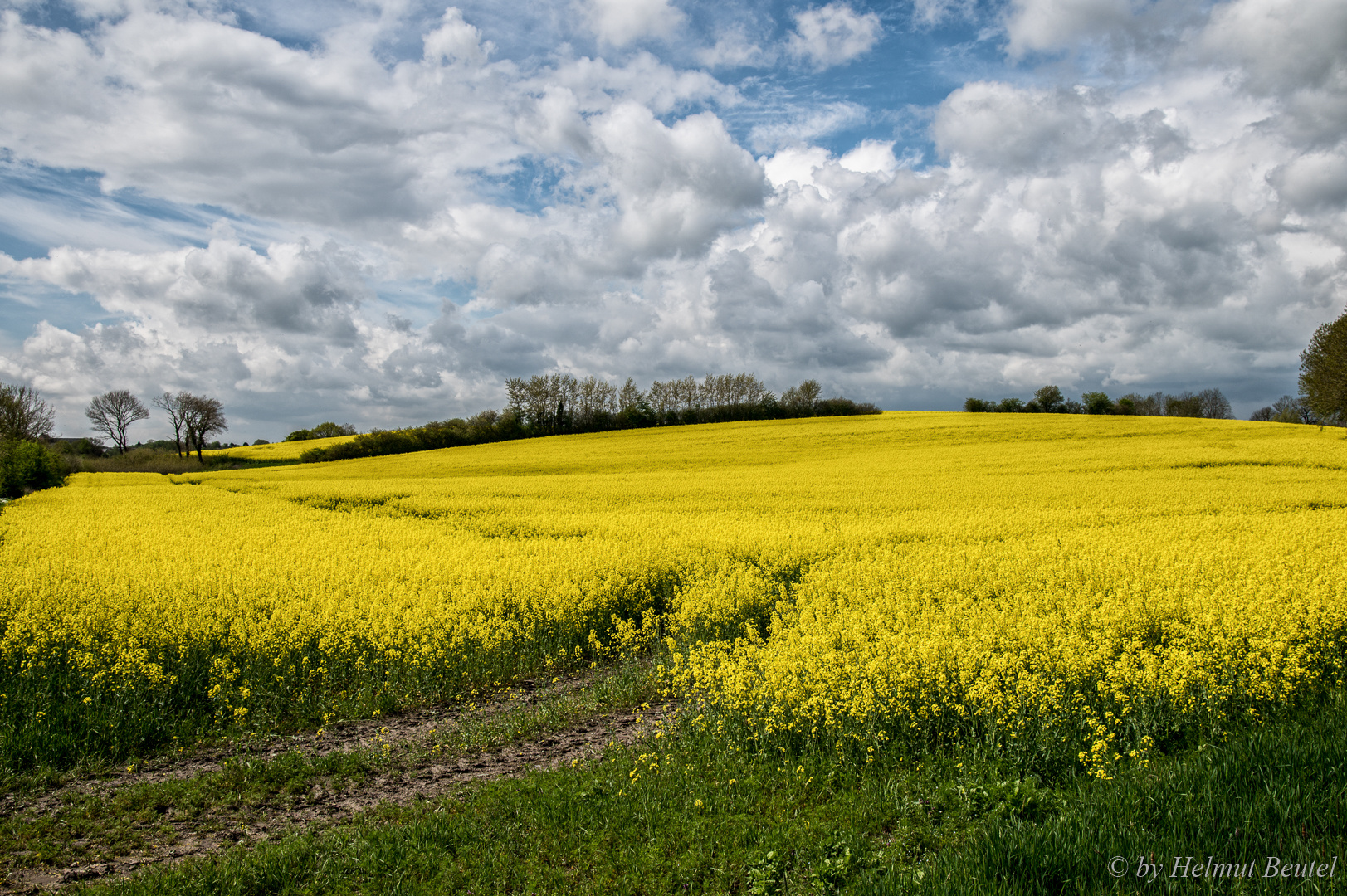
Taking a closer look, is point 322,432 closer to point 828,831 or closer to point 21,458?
point 21,458

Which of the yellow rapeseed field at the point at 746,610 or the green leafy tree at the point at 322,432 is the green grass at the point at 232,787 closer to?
the yellow rapeseed field at the point at 746,610

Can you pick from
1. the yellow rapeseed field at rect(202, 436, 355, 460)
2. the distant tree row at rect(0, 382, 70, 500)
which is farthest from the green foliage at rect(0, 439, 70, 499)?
the yellow rapeseed field at rect(202, 436, 355, 460)

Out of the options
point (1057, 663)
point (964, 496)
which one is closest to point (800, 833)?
point (1057, 663)

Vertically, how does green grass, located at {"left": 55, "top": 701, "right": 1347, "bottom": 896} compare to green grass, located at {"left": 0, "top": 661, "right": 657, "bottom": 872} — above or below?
above

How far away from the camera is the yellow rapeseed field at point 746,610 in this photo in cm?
642

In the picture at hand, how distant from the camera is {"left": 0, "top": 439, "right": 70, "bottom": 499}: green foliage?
Result: 111 feet

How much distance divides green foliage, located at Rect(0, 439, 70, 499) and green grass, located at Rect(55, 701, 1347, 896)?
1643 inches

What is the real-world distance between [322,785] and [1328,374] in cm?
5613

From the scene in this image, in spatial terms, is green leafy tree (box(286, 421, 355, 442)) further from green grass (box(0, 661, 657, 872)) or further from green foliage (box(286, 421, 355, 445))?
green grass (box(0, 661, 657, 872))

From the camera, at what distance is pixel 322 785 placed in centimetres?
652

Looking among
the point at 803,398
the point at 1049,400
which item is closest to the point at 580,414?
the point at 803,398

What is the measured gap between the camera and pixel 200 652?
9102 millimetres

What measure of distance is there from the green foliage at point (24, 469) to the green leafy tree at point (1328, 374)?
241 ft

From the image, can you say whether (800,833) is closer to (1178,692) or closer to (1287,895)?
(1287,895)
